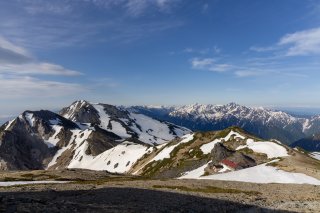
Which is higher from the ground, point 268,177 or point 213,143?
point 213,143

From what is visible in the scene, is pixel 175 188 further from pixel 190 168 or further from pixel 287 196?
pixel 190 168

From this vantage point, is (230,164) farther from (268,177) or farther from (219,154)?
(268,177)

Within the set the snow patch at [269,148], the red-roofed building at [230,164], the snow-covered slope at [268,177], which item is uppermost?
the snow patch at [269,148]

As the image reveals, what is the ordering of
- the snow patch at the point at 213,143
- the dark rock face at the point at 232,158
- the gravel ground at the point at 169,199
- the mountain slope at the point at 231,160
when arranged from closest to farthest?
the gravel ground at the point at 169,199 → the mountain slope at the point at 231,160 → the dark rock face at the point at 232,158 → the snow patch at the point at 213,143

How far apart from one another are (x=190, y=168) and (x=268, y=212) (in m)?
102

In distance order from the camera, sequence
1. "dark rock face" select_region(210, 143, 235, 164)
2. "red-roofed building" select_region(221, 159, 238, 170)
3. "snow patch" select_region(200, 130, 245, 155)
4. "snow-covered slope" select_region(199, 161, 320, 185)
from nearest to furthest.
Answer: "snow-covered slope" select_region(199, 161, 320, 185) → "red-roofed building" select_region(221, 159, 238, 170) → "dark rock face" select_region(210, 143, 235, 164) → "snow patch" select_region(200, 130, 245, 155)

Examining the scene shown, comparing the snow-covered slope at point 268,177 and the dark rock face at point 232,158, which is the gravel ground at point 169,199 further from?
the dark rock face at point 232,158

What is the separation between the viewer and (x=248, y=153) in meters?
150

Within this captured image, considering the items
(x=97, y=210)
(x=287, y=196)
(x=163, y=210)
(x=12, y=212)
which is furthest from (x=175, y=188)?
(x=12, y=212)

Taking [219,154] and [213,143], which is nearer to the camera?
[219,154]

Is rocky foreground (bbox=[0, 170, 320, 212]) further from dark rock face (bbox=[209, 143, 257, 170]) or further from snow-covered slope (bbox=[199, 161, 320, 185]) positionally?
dark rock face (bbox=[209, 143, 257, 170])

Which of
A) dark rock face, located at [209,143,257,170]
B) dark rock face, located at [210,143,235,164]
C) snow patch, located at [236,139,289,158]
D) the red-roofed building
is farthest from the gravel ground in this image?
snow patch, located at [236,139,289,158]

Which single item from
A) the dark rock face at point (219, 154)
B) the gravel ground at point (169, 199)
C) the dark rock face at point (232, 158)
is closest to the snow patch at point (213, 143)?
the dark rock face at point (219, 154)

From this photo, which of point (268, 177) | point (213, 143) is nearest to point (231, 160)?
point (268, 177)
